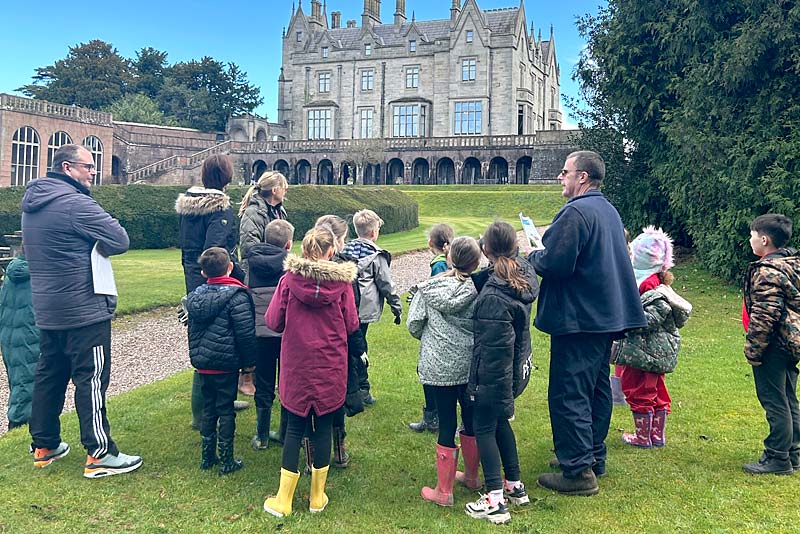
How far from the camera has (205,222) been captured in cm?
564

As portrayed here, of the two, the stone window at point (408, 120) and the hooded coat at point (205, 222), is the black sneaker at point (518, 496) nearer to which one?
the hooded coat at point (205, 222)

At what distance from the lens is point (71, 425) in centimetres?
593

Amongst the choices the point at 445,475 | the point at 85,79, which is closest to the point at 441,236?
the point at 445,475

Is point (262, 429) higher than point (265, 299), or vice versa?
point (265, 299)

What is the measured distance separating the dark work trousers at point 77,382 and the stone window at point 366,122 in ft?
168

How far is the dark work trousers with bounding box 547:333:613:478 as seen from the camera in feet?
14.5

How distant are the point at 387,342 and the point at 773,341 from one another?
5.31 meters

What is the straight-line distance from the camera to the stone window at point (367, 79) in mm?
54500

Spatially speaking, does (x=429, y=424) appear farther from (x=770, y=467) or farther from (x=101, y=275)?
(x=101, y=275)

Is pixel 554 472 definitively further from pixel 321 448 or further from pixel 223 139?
pixel 223 139

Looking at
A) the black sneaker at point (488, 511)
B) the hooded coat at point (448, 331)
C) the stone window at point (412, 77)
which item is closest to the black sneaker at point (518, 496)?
the black sneaker at point (488, 511)

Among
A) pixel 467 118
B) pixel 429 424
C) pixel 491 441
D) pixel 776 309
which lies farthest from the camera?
pixel 467 118

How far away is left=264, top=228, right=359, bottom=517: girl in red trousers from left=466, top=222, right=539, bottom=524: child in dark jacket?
2.94ft

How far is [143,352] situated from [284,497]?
229 inches
